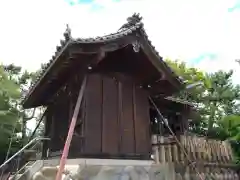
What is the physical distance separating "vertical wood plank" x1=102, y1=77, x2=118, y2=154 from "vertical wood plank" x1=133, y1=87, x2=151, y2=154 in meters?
0.78

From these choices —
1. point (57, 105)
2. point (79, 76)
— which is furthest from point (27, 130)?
point (79, 76)

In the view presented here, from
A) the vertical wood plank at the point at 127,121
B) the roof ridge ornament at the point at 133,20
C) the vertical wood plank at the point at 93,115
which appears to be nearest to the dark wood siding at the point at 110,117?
the vertical wood plank at the point at 93,115

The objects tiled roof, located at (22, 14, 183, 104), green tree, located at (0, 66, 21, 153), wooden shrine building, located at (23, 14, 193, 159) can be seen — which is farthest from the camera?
green tree, located at (0, 66, 21, 153)

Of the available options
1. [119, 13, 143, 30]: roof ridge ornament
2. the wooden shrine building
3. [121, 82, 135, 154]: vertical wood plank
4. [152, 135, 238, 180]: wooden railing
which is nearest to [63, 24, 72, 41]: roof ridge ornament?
the wooden shrine building

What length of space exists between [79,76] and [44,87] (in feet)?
5.04

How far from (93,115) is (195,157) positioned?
6.66m

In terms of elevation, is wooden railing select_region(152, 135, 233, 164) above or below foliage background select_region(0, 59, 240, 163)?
below

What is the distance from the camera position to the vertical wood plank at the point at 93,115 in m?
6.39

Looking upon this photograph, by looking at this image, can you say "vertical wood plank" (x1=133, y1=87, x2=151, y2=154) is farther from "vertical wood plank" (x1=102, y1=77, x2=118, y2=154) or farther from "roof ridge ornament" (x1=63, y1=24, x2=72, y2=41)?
"roof ridge ornament" (x1=63, y1=24, x2=72, y2=41)

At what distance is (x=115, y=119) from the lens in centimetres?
703

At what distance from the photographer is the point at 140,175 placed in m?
6.75

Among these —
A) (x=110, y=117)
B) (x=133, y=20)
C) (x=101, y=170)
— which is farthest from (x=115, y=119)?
(x=133, y=20)

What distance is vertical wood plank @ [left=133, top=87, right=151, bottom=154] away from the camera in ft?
24.3

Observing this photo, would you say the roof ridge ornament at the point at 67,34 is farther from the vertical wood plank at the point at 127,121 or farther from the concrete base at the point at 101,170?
the concrete base at the point at 101,170
